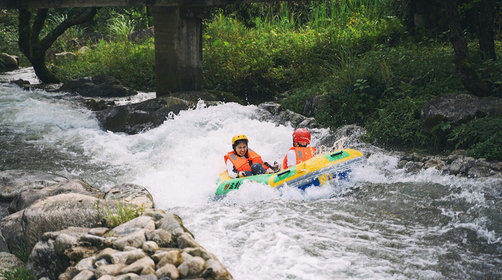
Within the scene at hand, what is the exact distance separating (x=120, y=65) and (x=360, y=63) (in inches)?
311

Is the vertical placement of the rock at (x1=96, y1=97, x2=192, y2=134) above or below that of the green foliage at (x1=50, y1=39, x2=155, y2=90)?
below

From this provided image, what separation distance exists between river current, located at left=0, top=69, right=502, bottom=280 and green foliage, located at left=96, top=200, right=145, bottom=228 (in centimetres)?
66

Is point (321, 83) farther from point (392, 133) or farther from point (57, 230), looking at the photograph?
point (57, 230)

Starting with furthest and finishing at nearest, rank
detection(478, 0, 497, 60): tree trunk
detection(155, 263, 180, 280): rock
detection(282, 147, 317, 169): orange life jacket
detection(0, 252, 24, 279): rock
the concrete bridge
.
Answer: the concrete bridge → detection(478, 0, 497, 60): tree trunk → detection(282, 147, 317, 169): orange life jacket → detection(0, 252, 24, 279): rock → detection(155, 263, 180, 280): rock

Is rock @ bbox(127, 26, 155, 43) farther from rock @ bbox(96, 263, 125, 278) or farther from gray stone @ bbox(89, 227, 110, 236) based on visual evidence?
rock @ bbox(96, 263, 125, 278)

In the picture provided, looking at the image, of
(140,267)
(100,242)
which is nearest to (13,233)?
(100,242)

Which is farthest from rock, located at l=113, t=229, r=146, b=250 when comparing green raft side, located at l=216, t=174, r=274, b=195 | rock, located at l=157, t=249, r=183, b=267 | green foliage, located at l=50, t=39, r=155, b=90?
green foliage, located at l=50, t=39, r=155, b=90

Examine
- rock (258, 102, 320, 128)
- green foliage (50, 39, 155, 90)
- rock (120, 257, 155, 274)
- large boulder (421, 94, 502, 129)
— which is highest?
green foliage (50, 39, 155, 90)

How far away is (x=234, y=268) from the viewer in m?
4.43

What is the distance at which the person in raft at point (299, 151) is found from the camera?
689cm

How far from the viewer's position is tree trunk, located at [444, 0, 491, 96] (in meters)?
7.84

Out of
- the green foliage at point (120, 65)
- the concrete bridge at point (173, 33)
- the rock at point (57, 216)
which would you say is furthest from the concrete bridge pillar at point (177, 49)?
the rock at point (57, 216)

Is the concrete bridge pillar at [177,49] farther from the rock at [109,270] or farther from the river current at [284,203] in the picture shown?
the rock at [109,270]

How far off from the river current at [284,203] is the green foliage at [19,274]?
4.93 feet
